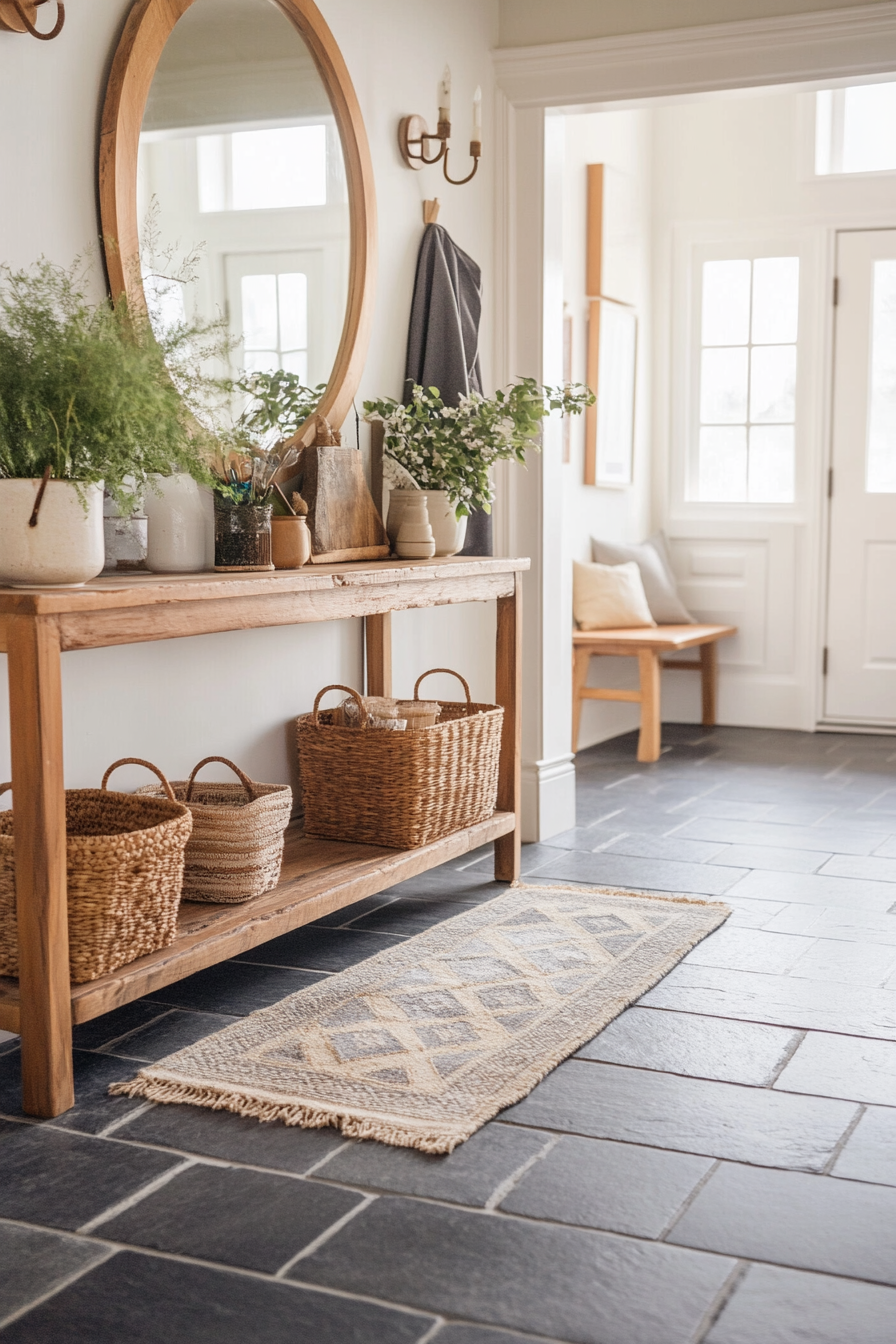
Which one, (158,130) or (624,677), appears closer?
(158,130)

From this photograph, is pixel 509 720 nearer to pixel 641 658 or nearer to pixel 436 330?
pixel 436 330

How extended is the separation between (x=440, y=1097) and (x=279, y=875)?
0.71 metres

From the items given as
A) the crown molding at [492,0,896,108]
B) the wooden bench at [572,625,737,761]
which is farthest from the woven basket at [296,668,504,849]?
the wooden bench at [572,625,737,761]

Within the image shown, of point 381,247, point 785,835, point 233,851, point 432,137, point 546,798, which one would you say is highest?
point 432,137

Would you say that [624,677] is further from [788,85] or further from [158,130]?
[158,130]

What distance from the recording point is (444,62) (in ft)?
12.0

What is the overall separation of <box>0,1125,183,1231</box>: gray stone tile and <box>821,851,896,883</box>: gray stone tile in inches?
85.7

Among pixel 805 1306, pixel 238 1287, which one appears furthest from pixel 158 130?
pixel 805 1306

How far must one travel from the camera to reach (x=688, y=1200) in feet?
5.99

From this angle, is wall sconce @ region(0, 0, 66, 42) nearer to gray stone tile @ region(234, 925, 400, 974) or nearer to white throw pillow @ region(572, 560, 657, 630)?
gray stone tile @ region(234, 925, 400, 974)

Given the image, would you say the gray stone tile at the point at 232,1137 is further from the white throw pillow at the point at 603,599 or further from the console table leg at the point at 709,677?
the console table leg at the point at 709,677

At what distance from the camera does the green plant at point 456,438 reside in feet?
10.8

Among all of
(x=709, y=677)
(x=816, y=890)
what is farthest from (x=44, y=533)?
(x=709, y=677)

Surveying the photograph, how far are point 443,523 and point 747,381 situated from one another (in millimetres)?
3166
